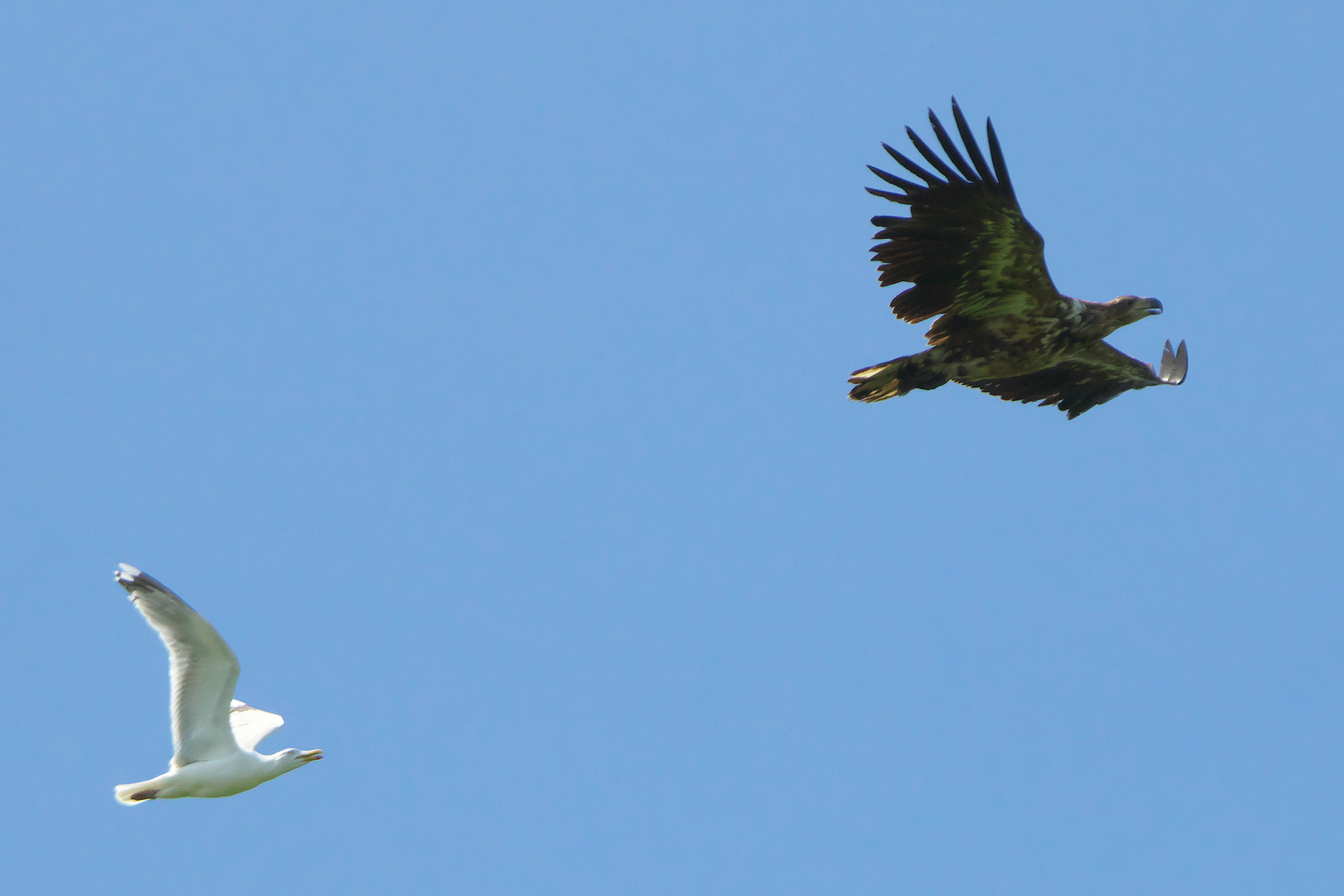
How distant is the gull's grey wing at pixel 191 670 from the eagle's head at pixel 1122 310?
24.8 feet

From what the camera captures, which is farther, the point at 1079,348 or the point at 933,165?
the point at 1079,348

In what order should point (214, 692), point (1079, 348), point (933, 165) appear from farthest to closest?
point (1079, 348), point (214, 692), point (933, 165)

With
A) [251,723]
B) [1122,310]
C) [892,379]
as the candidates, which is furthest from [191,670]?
[1122,310]

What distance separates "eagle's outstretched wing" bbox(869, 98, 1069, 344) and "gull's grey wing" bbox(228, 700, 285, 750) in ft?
21.7

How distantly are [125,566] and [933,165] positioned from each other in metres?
6.75

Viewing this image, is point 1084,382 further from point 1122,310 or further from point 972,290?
Result: point 972,290

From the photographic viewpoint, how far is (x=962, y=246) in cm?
1040

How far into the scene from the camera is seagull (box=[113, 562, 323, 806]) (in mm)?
10234

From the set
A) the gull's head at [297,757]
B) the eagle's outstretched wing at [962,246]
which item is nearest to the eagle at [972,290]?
the eagle's outstretched wing at [962,246]

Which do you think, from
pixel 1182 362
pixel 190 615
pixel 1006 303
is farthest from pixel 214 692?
pixel 1182 362

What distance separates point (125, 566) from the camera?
10.1 metres

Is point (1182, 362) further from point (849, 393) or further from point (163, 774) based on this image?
point (163, 774)

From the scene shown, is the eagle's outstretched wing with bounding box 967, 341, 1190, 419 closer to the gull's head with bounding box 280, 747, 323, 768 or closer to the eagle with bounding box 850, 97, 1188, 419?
the eagle with bounding box 850, 97, 1188, 419

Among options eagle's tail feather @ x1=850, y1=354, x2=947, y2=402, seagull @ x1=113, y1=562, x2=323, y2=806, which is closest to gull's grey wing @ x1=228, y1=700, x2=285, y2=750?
seagull @ x1=113, y1=562, x2=323, y2=806
